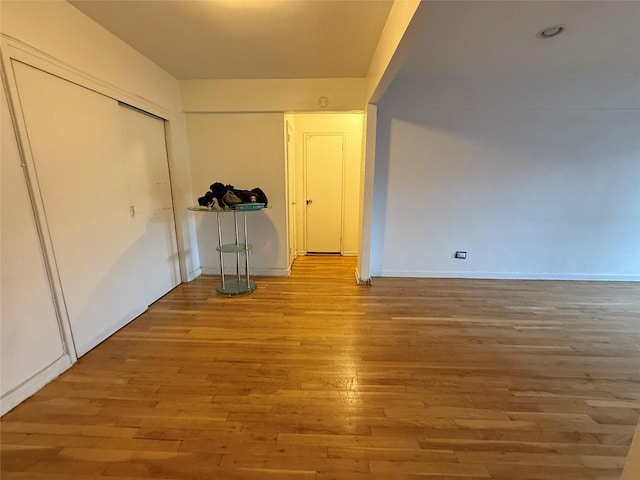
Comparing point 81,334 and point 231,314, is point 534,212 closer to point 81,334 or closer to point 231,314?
point 231,314

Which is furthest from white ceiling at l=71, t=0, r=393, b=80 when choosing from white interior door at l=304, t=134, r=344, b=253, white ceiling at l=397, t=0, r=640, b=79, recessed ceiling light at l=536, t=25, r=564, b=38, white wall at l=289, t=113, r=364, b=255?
white interior door at l=304, t=134, r=344, b=253

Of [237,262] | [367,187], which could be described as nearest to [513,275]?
[367,187]

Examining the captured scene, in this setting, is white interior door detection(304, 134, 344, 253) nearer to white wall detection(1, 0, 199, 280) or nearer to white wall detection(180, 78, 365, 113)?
white wall detection(180, 78, 365, 113)

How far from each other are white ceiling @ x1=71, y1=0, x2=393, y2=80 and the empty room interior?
3 cm

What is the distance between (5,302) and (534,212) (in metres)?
5.06

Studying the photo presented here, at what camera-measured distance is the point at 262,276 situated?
12.4ft

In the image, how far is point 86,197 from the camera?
2037 millimetres

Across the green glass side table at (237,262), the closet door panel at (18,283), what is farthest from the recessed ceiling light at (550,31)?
the closet door panel at (18,283)

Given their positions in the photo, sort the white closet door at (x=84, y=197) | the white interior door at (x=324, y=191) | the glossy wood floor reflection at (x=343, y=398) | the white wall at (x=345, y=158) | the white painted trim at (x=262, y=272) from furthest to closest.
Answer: the white interior door at (x=324, y=191) → the white wall at (x=345, y=158) → the white painted trim at (x=262, y=272) → the white closet door at (x=84, y=197) → the glossy wood floor reflection at (x=343, y=398)

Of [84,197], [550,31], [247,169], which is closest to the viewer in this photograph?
[84,197]

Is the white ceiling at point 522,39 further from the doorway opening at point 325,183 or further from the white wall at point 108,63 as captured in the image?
the white wall at point 108,63

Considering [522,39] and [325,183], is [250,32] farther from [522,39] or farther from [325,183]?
[325,183]

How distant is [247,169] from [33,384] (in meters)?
2.74

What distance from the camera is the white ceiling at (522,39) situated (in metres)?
1.89
